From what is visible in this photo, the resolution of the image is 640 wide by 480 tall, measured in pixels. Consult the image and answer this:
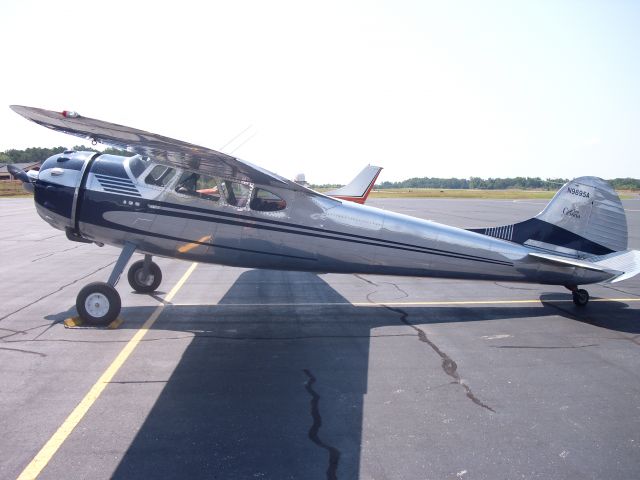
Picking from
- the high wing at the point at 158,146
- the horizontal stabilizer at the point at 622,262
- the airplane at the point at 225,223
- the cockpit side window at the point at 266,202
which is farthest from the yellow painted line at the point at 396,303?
the high wing at the point at 158,146

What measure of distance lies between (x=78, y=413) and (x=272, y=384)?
2.03 m

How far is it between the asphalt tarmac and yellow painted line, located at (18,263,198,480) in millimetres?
23

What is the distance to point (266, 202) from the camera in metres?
8.63

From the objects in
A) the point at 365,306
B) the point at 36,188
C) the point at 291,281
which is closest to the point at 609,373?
the point at 365,306

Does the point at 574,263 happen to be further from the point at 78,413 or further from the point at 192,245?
the point at 78,413

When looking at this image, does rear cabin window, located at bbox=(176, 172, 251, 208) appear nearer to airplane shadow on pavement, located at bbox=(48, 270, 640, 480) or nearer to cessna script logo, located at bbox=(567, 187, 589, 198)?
airplane shadow on pavement, located at bbox=(48, 270, 640, 480)

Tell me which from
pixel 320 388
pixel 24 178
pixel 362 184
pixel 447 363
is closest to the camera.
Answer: pixel 320 388

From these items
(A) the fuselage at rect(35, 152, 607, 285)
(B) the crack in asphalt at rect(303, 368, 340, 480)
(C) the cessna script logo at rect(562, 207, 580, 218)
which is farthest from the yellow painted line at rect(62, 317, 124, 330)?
(C) the cessna script logo at rect(562, 207, 580, 218)

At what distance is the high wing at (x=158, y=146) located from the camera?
688cm

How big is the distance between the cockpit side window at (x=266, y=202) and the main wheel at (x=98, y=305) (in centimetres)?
271

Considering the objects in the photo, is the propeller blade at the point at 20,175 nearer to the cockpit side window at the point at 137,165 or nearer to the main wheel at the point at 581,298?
the cockpit side window at the point at 137,165

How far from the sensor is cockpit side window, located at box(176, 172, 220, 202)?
28.0 feet

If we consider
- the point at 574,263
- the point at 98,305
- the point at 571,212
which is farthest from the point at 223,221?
the point at 571,212

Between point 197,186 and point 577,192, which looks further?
point 577,192
